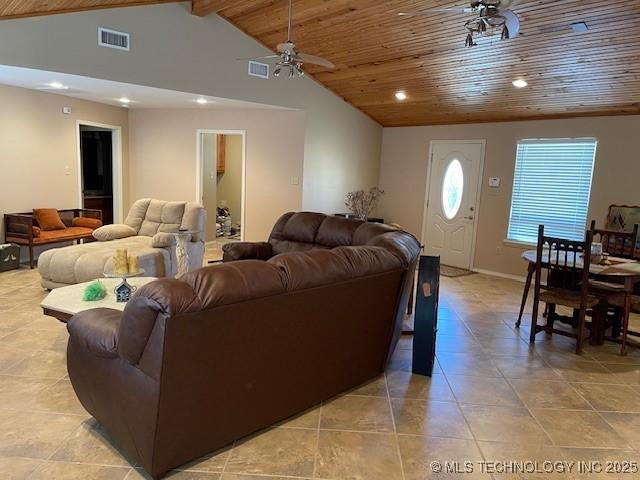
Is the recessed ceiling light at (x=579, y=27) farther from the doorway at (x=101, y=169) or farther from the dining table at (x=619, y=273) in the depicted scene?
the doorway at (x=101, y=169)

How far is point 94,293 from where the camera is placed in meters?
3.02

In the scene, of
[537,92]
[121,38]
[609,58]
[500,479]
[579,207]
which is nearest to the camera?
[500,479]

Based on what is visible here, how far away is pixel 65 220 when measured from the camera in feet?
21.3

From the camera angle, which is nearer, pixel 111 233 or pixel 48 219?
pixel 111 233

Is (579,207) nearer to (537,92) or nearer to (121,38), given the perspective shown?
(537,92)

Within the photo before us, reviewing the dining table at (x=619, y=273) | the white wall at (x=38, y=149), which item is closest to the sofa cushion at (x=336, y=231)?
the dining table at (x=619, y=273)

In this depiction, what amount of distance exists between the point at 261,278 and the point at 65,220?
5.70m

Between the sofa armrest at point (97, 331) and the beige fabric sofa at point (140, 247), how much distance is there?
2161 millimetres

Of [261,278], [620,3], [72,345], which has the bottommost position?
[72,345]

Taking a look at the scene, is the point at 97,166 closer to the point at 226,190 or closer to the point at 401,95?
the point at 226,190

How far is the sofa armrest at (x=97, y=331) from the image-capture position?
6.39 ft

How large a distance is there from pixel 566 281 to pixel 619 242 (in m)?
1.45

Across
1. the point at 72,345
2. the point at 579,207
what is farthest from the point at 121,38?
the point at 579,207

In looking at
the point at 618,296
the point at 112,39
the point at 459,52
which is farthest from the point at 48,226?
the point at 618,296
